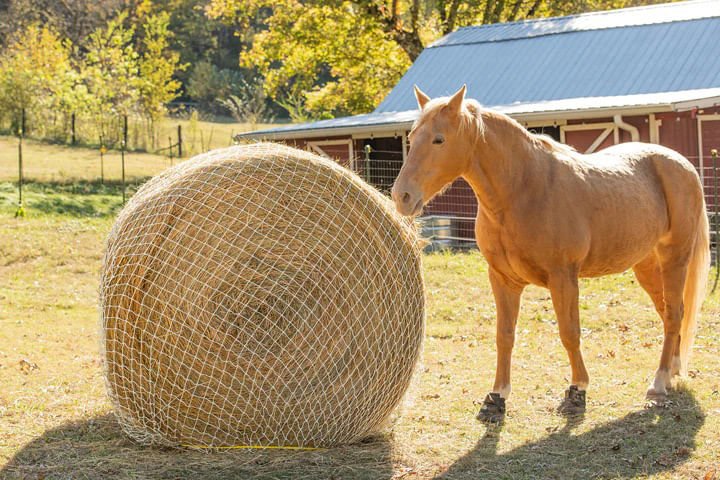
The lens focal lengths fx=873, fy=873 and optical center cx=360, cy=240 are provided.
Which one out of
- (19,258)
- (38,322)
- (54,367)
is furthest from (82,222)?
(54,367)

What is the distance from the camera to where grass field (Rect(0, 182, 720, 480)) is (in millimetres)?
4746

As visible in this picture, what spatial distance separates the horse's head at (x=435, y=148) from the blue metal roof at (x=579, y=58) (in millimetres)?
12651

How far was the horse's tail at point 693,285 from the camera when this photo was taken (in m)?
6.16

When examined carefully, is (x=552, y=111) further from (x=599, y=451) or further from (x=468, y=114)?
(x=599, y=451)

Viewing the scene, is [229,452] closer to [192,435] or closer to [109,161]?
[192,435]

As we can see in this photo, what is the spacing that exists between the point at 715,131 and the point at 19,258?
36.7ft

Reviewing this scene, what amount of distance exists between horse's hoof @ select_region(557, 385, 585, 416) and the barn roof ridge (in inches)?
582

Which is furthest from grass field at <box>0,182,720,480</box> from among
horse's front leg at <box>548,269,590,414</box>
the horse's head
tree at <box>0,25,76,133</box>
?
tree at <box>0,25,76,133</box>

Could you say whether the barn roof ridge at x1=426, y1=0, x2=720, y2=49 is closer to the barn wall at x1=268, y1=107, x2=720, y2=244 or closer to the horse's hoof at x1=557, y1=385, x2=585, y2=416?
the barn wall at x1=268, y1=107, x2=720, y2=244

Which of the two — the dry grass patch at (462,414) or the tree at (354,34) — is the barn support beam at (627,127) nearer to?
the dry grass patch at (462,414)

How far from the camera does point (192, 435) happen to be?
5016 mm

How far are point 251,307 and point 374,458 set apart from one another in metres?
1.11

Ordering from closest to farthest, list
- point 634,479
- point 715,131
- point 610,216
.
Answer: point 634,479 → point 610,216 → point 715,131

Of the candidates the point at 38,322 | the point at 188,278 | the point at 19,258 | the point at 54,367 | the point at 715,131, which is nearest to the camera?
the point at 188,278
